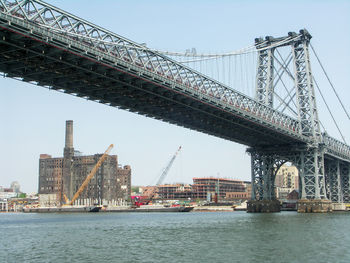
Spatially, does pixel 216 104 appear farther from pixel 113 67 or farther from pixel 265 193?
pixel 265 193

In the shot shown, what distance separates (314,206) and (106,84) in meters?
53.1

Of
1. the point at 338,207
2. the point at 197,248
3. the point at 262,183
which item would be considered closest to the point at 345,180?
the point at 338,207

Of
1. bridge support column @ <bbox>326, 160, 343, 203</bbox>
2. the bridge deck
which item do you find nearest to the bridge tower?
the bridge deck

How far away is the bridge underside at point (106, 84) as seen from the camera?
4631 cm

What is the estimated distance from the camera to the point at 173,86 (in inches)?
2387

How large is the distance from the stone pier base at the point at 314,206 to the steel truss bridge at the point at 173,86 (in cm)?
146

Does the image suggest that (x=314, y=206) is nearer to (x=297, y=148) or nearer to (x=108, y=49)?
(x=297, y=148)

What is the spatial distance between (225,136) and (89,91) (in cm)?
3721

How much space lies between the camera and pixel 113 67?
5162 centimetres

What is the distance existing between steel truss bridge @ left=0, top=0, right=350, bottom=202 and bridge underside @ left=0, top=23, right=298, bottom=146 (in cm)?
11

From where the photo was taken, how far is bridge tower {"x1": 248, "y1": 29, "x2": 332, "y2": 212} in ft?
307

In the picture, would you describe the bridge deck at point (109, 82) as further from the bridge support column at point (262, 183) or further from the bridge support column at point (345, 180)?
the bridge support column at point (345, 180)

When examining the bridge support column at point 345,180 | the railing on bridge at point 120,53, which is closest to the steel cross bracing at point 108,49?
the railing on bridge at point 120,53

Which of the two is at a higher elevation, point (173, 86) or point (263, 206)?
point (173, 86)
